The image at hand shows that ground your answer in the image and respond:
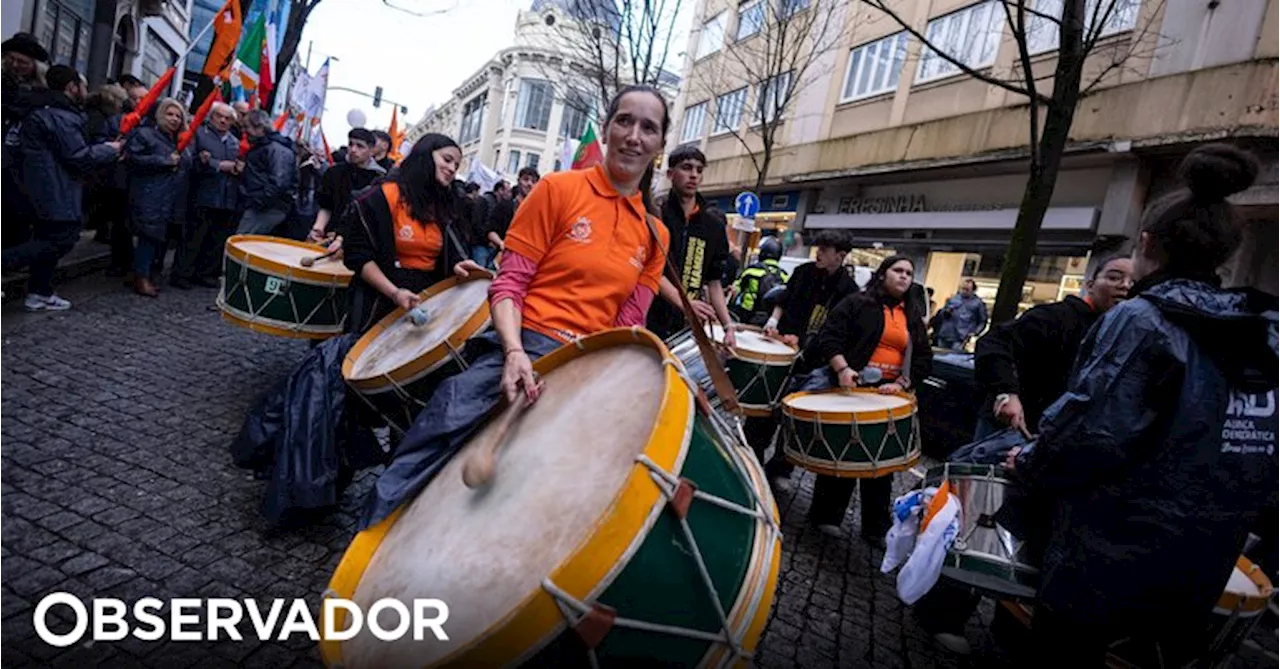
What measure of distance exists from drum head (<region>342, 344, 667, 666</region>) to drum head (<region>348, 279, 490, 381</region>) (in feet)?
3.20

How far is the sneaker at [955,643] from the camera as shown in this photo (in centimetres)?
322

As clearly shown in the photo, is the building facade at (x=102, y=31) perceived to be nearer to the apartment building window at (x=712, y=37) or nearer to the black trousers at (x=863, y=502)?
the black trousers at (x=863, y=502)

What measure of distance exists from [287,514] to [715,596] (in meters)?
2.42

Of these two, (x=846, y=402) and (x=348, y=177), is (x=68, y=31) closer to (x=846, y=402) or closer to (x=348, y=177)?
(x=348, y=177)

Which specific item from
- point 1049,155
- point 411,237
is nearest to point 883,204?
point 1049,155

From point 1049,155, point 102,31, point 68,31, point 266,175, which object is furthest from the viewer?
point 102,31

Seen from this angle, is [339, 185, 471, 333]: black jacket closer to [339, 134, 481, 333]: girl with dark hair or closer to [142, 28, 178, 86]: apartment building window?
[339, 134, 481, 333]: girl with dark hair

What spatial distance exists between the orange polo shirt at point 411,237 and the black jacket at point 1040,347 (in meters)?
3.02

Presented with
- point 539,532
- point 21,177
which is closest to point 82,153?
point 21,177

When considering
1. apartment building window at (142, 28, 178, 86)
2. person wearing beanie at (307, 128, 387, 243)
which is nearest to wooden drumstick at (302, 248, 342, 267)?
person wearing beanie at (307, 128, 387, 243)

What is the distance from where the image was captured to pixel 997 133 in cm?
1343

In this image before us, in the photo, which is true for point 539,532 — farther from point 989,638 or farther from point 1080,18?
point 1080,18

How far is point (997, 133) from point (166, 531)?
48.0 ft

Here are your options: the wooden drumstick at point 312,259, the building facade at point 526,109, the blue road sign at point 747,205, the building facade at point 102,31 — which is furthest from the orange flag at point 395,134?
the building facade at point 526,109
